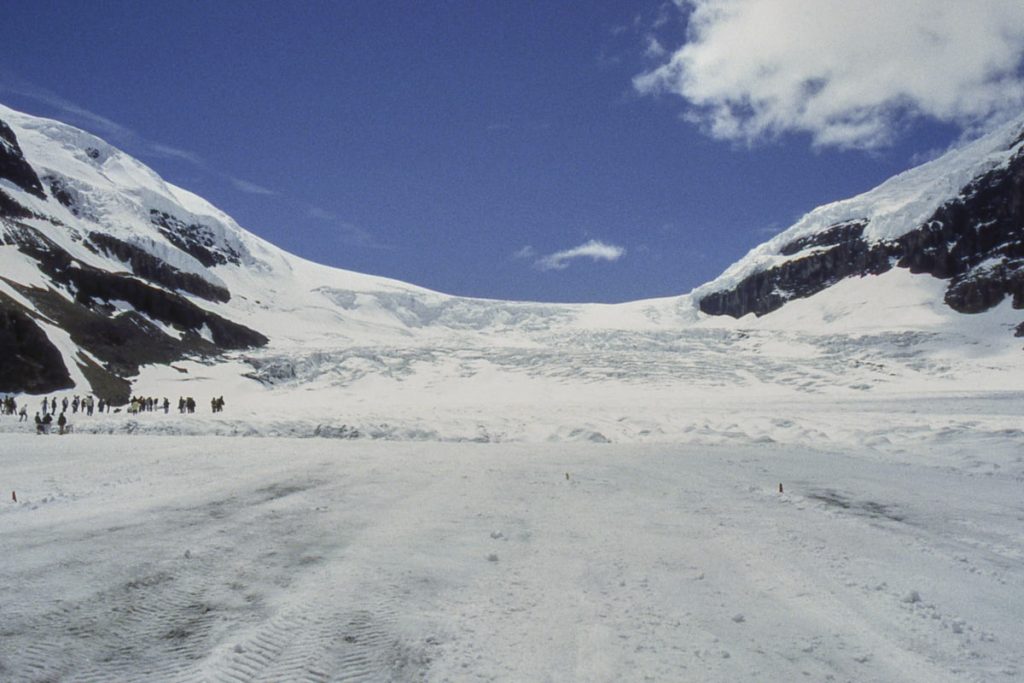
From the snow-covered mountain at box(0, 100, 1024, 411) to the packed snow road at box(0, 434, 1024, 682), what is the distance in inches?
1453

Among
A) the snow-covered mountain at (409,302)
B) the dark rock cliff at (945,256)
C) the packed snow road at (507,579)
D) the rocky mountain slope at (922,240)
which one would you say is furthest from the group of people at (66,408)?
the dark rock cliff at (945,256)

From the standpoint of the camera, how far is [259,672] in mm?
4148

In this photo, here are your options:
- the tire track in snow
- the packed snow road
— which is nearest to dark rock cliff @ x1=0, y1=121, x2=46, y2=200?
the packed snow road

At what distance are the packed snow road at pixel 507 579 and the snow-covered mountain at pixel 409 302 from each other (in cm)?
3691

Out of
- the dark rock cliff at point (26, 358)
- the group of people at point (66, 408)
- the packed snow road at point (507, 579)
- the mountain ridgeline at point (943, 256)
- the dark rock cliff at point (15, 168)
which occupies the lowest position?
the packed snow road at point (507, 579)

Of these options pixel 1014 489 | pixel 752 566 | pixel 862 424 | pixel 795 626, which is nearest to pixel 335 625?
pixel 795 626

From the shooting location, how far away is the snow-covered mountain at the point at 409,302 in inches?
2142

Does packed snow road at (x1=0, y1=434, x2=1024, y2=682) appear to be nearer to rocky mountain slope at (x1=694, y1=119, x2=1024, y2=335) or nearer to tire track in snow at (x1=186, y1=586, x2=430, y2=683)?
tire track in snow at (x1=186, y1=586, x2=430, y2=683)

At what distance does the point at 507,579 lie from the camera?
6148 millimetres

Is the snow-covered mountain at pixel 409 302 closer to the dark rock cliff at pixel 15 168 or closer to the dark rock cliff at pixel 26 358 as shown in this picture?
the dark rock cliff at pixel 26 358

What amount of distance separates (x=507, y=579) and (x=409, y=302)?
135 metres

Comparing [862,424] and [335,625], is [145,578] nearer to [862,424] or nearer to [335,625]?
[335,625]

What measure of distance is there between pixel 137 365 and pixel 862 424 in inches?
2436

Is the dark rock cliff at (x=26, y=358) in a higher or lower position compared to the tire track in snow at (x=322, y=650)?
higher
